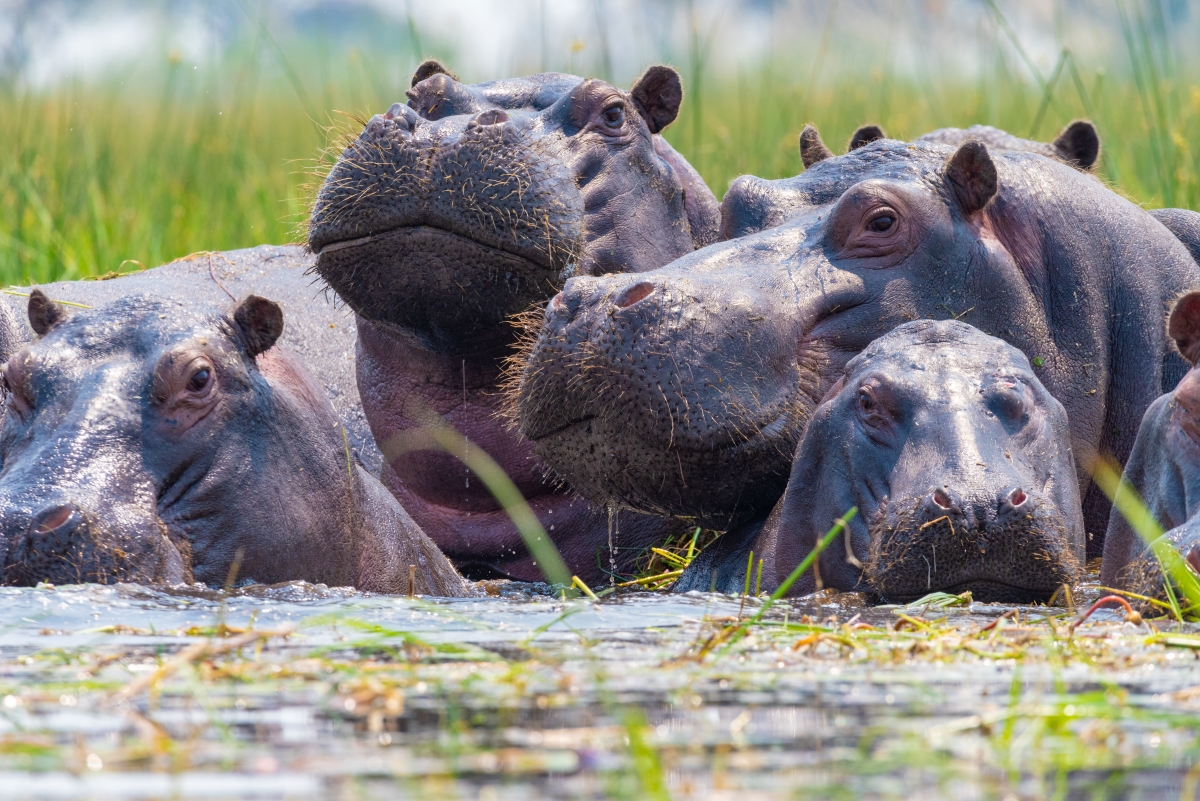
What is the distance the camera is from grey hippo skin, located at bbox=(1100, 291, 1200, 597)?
4.14 metres

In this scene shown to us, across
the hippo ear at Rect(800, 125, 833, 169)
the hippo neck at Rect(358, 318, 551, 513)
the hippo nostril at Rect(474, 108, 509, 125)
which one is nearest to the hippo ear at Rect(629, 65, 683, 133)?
the hippo ear at Rect(800, 125, 833, 169)

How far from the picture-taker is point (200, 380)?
4848mm

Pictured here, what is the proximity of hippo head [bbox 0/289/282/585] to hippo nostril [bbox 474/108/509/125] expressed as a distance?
992 millimetres

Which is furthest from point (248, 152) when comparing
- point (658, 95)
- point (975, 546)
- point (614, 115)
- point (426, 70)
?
point (975, 546)

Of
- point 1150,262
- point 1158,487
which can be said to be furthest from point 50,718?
point 1150,262

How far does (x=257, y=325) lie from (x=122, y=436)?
59 cm

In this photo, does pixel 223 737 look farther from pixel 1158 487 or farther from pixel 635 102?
pixel 635 102

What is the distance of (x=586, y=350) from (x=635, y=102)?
184 centimetres

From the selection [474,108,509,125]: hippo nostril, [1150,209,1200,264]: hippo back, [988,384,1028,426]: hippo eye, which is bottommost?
[988,384,1028,426]: hippo eye

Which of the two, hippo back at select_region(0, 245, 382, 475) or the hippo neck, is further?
hippo back at select_region(0, 245, 382, 475)

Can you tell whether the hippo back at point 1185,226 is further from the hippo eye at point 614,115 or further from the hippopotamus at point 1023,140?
the hippo eye at point 614,115

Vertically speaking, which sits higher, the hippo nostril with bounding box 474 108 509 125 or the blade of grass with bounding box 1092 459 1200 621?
the hippo nostril with bounding box 474 108 509 125

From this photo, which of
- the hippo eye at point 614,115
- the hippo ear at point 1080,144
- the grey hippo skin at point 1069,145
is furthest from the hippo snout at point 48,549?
the hippo ear at point 1080,144

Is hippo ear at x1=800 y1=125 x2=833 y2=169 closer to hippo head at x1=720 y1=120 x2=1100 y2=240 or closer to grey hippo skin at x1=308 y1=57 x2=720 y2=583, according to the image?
hippo head at x1=720 y1=120 x2=1100 y2=240
